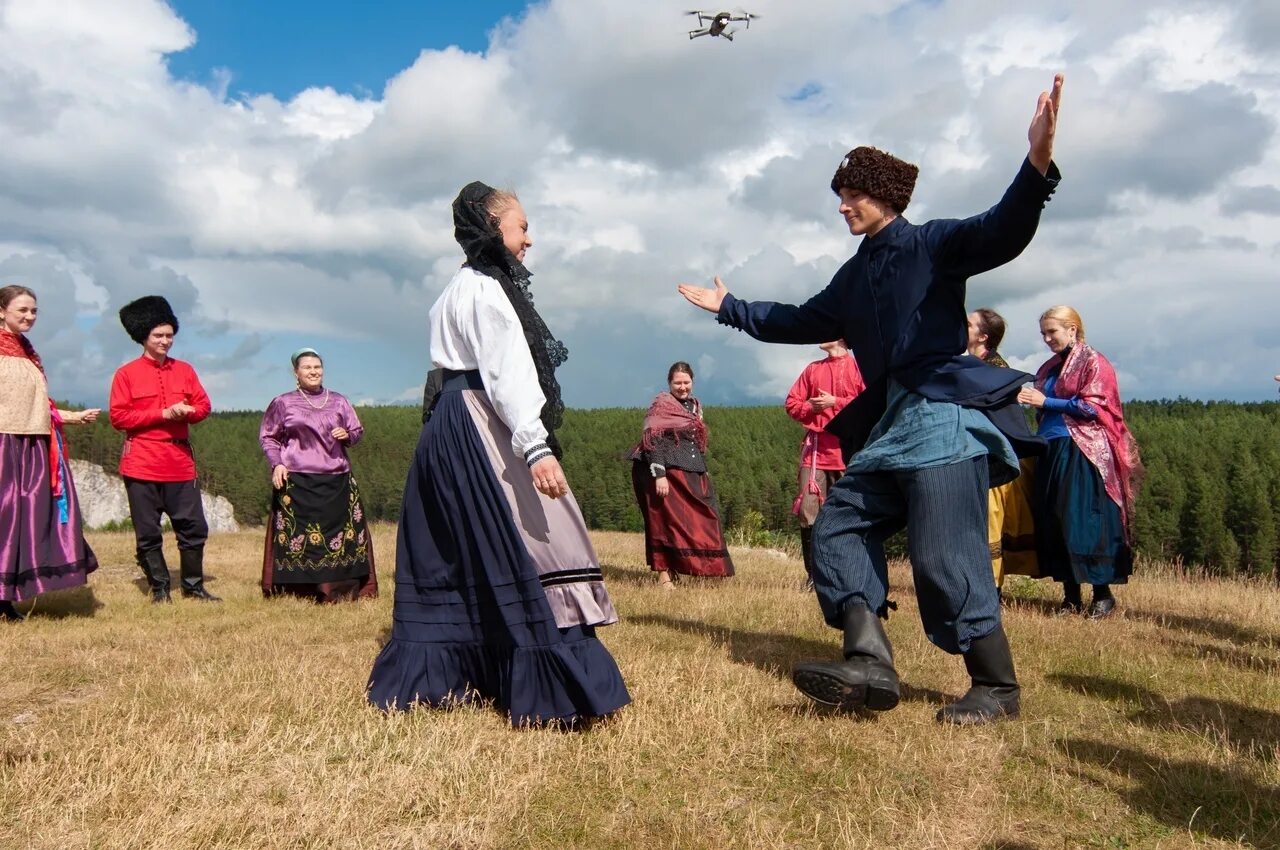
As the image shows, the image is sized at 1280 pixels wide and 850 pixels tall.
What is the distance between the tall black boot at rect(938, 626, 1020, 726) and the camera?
3.84 metres

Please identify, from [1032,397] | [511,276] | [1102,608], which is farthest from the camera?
[1102,608]

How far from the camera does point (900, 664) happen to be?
5000mm

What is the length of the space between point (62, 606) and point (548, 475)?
5.78 metres

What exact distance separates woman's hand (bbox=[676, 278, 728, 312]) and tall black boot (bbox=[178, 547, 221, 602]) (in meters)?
5.31

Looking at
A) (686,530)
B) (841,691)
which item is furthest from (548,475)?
(686,530)

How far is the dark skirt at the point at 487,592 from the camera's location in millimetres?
3779

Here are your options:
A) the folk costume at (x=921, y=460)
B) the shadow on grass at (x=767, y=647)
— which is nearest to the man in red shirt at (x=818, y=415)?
the shadow on grass at (x=767, y=647)

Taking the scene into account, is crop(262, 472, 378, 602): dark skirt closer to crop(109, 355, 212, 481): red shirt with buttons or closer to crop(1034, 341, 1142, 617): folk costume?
crop(109, 355, 212, 481): red shirt with buttons

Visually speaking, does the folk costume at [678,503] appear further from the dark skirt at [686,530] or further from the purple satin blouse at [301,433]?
the purple satin blouse at [301,433]

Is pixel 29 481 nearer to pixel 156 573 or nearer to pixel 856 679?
pixel 156 573

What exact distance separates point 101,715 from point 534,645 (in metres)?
1.85

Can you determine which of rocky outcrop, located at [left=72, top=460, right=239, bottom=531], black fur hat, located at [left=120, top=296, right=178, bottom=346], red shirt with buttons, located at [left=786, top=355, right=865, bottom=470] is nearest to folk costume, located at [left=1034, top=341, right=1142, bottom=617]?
red shirt with buttons, located at [left=786, top=355, right=865, bottom=470]

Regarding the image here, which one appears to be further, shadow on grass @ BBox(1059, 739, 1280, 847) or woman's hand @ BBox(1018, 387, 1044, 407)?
woman's hand @ BBox(1018, 387, 1044, 407)

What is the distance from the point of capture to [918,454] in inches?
150
